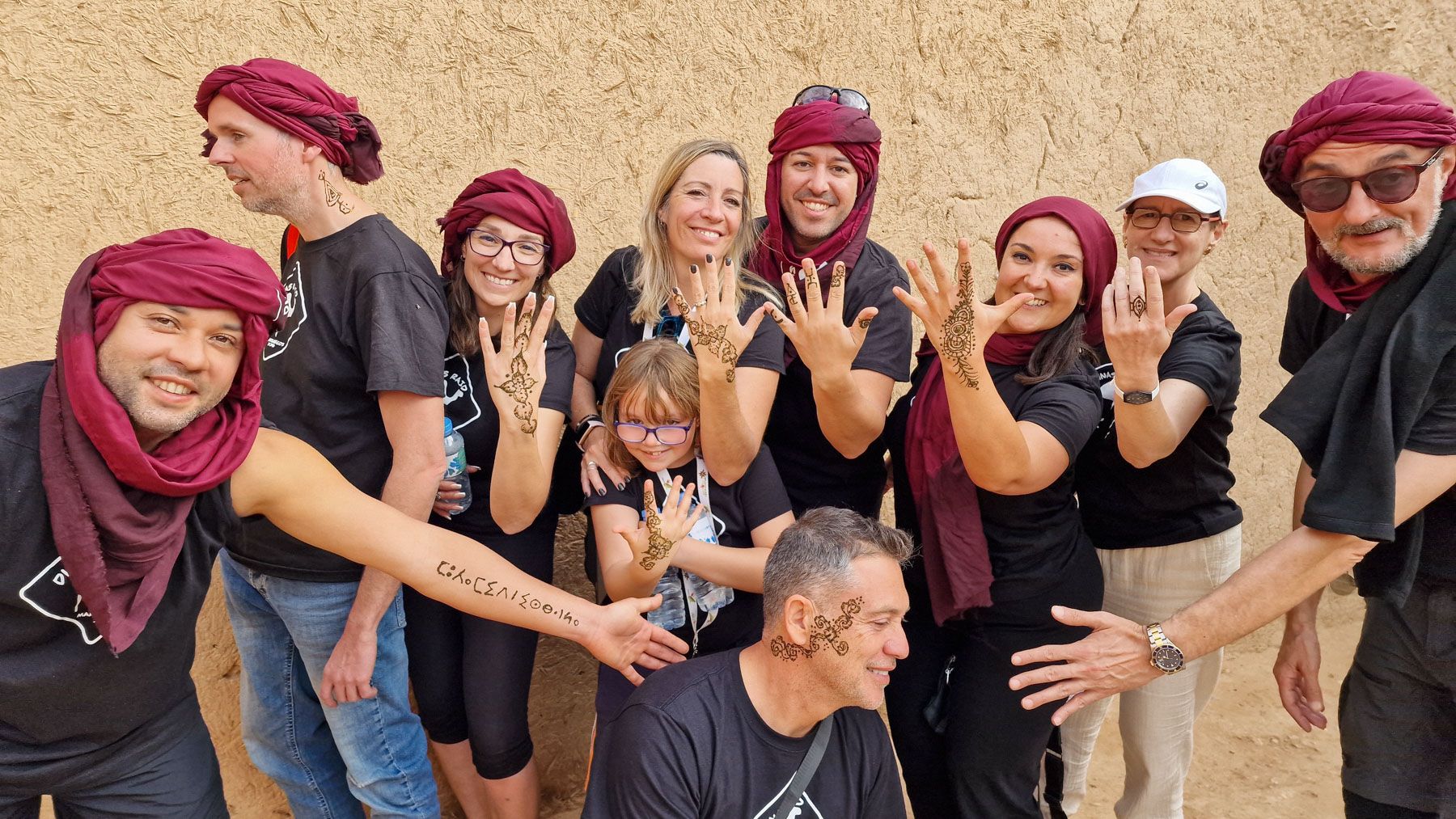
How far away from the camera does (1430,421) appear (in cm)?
230

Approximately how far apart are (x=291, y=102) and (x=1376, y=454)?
2.71m

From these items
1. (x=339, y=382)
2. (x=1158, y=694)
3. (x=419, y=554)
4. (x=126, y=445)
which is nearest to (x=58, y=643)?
(x=126, y=445)

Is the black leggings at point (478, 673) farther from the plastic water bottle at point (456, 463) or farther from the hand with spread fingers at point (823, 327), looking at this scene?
the hand with spread fingers at point (823, 327)

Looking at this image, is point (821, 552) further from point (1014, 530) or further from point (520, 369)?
point (520, 369)

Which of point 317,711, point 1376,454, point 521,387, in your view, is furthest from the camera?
point 317,711

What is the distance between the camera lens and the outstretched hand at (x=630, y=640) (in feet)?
8.27

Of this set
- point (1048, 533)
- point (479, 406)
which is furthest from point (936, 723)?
point (479, 406)

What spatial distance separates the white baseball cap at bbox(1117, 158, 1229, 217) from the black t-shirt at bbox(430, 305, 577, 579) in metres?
1.81

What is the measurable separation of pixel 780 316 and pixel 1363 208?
1382mm

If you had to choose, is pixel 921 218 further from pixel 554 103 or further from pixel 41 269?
pixel 41 269

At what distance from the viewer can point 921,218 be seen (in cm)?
446

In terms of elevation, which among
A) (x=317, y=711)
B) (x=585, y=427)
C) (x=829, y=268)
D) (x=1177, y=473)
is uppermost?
(x=829, y=268)

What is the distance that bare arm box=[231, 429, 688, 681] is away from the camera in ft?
7.58

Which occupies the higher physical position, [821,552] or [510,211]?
[510,211]
